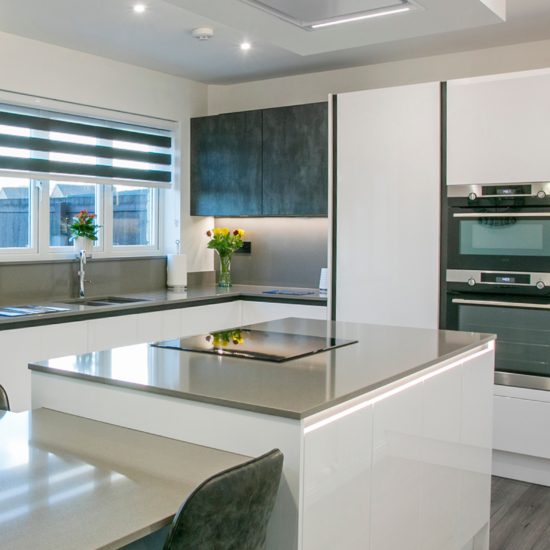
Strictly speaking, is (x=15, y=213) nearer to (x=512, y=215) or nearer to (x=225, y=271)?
(x=225, y=271)

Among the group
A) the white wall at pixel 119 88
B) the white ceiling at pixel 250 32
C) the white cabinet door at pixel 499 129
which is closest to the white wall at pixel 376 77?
the white ceiling at pixel 250 32

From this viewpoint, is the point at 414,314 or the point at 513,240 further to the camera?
the point at 414,314

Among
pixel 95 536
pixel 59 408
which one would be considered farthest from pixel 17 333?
pixel 95 536

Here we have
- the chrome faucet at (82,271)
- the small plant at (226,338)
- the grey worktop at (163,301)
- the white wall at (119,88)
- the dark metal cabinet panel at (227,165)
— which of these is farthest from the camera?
the dark metal cabinet panel at (227,165)

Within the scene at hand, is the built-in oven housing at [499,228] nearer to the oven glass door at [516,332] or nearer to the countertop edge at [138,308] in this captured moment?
the oven glass door at [516,332]

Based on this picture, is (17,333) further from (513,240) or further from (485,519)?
(513,240)

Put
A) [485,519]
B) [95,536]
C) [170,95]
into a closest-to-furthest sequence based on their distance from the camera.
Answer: [95,536]
[485,519]
[170,95]

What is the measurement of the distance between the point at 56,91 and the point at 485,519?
3573mm

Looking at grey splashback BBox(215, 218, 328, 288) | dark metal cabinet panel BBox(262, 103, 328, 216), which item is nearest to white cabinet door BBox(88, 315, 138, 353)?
dark metal cabinet panel BBox(262, 103, 328, 216)

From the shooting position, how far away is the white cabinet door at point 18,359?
10.9 feet

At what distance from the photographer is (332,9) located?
80.4 inches

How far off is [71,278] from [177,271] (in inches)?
34.4

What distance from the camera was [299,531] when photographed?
5.18ft

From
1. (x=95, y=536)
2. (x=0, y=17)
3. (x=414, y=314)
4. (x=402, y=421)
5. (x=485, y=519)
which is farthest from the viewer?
(x=414, y=314)
